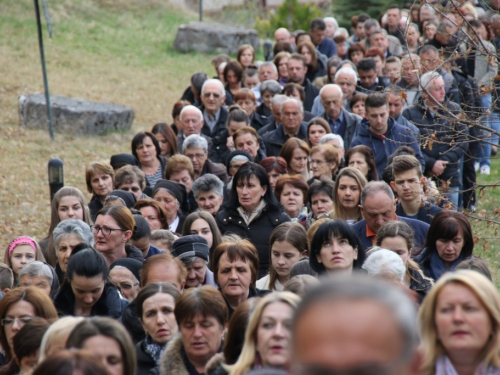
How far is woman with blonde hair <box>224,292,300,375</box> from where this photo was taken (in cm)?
418

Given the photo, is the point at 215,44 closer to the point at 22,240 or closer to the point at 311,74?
the point at 311,74

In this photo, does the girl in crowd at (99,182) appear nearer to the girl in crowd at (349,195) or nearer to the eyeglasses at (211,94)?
the girl in crowd at (349,195)

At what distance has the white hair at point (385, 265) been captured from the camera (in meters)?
6.13

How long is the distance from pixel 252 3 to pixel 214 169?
25.6 metres

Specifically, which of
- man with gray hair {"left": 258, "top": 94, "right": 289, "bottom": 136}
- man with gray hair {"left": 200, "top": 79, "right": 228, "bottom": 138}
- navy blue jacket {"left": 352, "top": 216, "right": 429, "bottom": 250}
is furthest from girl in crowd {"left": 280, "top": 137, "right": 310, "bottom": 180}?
man with gray hair {"left": 200, "top": 79, "right": 228, "bottom": 138}

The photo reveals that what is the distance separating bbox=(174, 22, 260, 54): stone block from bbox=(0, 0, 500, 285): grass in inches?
16.1

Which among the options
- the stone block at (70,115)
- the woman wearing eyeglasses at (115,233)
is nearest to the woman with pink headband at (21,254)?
the woman wearing eyeglasses at (115,233)

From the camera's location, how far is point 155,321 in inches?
221

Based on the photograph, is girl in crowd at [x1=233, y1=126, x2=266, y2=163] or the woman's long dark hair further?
girl in crowd at [x1=233, y1=126, x2=266, y2=163]

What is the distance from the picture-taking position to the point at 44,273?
6914mm

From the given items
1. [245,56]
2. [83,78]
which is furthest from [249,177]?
[83,78]

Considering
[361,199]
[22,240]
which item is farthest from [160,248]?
[361,199]

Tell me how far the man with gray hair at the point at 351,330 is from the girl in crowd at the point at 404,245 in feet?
16.1

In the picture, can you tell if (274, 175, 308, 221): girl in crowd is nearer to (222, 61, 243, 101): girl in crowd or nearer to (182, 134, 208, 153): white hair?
(182, 134, 208, 153): white hair
